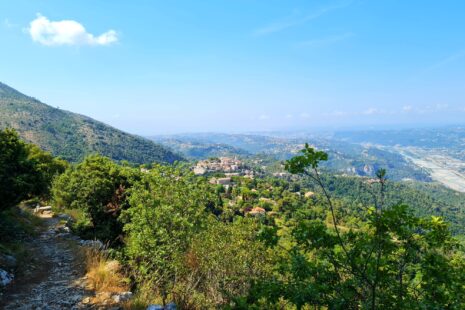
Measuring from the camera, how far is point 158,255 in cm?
707

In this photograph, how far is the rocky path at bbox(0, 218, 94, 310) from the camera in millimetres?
6973

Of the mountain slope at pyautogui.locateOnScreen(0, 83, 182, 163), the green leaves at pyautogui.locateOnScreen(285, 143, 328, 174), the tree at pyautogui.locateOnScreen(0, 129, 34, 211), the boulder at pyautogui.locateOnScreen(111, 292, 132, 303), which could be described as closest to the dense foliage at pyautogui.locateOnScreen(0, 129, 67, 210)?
the tree at pyautogui.locateOnScreen(0, 129, 34, 211)

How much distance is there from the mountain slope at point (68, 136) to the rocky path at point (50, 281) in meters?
104

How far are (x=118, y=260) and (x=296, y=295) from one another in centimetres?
702

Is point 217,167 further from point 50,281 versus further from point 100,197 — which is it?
point 50,281

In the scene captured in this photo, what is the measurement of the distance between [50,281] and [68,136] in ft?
483

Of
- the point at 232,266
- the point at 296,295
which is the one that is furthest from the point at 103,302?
the point at 296,295

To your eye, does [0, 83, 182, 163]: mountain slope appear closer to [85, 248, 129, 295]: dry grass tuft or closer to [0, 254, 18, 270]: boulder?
[0, 254, 18, 270]: boulder

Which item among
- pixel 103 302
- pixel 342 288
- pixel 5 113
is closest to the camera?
pixel 342 288

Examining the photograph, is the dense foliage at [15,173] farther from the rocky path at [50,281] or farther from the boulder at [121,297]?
the boulder at [121,297]

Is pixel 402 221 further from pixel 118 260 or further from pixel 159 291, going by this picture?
pixel 118 260

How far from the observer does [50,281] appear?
8.31m

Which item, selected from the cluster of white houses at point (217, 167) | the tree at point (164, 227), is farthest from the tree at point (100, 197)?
the cluster of white houses at point (217, 167)

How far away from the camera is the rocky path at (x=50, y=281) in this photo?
6.97 meters
